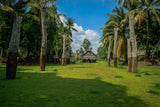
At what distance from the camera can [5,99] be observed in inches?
116

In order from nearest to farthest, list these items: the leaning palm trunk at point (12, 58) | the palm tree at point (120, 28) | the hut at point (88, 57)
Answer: the leaning palm trunk at point (12, 58), the palm tree at point (120, 28), the hut at point (88, 57)

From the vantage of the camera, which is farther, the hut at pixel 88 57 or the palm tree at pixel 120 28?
the hut at pixel 88 57

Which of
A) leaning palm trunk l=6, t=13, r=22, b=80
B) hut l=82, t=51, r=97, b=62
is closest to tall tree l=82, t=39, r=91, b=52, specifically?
hut l=82, t=51, r=97, b=62

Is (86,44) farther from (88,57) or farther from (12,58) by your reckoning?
(12,58)

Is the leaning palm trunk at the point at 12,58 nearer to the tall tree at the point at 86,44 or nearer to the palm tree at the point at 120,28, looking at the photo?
the palm tree at the point at 120,28

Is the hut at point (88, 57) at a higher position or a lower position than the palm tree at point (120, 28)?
lower

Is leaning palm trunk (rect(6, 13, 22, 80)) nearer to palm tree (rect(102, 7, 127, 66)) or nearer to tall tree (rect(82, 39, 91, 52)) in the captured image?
palm tree (rect(102, 7, 127, 66))

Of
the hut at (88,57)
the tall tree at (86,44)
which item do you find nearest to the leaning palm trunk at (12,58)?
the hut at (88,57)

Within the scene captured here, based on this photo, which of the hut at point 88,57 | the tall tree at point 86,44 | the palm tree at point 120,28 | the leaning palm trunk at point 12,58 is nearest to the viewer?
the leaning palm trunk at point 12,58

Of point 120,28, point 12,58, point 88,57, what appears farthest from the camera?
point 88,57

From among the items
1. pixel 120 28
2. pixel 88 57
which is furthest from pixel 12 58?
pixel 88 57

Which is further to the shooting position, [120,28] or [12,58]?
[120,28]

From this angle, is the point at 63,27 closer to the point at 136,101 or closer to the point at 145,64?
the point at 145,64

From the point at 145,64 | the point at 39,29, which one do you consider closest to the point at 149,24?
the point at 145,64
